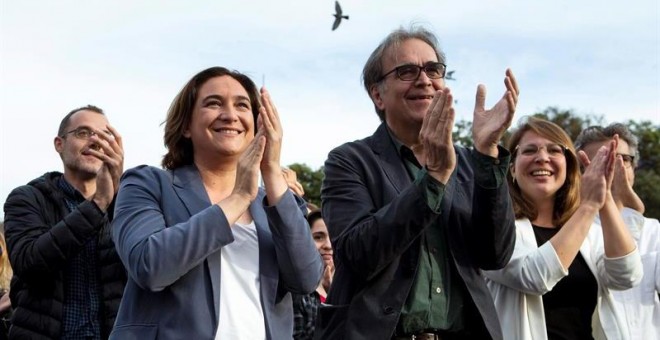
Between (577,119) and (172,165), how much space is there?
127ft

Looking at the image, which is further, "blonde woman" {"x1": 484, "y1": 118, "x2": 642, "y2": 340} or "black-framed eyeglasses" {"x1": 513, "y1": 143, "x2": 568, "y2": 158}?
"black-framed eyeglasses" {"x1": 513, "y1": 143, "x2": 568, "y2": 158}

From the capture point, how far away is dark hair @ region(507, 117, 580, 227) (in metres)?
5.21

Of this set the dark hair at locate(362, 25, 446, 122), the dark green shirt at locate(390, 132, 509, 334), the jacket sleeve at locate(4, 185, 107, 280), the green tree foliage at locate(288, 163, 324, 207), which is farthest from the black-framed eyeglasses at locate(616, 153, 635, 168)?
the green tree foliage at locate(288, 163, 324, 207)

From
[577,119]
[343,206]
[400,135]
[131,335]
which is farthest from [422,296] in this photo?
[577,119]

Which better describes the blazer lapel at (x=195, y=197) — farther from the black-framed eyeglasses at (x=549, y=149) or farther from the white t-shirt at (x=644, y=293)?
the white t-shirt at (x=644, y=293)

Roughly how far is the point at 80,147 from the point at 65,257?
0.96 meters

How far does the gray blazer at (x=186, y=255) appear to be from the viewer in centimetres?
328

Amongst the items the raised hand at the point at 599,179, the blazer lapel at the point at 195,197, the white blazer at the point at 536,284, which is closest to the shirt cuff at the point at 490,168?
the white blazer at the point at 536,284

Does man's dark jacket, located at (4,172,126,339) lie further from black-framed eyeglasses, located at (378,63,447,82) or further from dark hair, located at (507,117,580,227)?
dark hair, located at (507,117,580,227)

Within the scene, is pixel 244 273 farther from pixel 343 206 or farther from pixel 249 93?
pixel 249 93

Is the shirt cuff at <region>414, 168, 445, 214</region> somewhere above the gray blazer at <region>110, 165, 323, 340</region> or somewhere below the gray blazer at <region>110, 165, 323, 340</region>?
above

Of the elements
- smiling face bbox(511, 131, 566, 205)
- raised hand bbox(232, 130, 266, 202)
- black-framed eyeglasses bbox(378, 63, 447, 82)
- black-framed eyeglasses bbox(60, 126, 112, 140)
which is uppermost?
black-framed eyeglasses bbox(60, 126, 112, 140)

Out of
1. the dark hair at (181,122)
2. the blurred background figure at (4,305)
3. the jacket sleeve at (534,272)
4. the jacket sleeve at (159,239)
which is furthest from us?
the blurred background figure at (4,305)

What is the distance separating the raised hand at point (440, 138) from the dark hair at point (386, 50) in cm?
71
